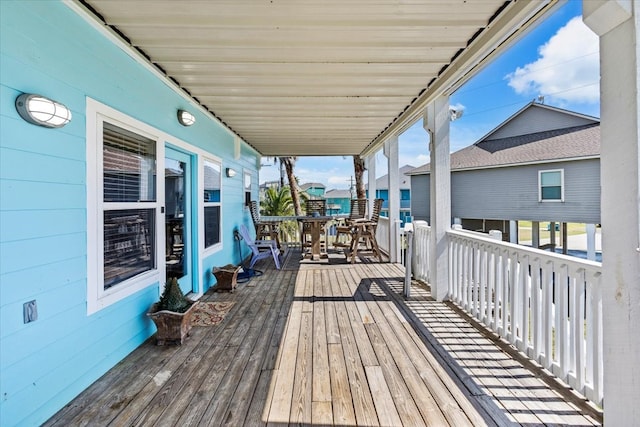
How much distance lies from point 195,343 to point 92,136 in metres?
1.87

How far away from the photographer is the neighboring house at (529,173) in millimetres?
9242

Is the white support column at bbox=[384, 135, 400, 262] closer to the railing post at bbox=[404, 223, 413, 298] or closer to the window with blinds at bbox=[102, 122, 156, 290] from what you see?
the railing post at bbox=[404, 223, 413, 298]

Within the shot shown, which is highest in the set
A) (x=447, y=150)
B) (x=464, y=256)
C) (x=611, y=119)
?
(x=447, y=150)

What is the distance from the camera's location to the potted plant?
263cm

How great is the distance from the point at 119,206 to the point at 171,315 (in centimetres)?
103

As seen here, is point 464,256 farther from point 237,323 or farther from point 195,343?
point 195,343

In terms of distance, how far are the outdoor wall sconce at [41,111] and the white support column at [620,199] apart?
9.70 feet

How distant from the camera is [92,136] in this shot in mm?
2092

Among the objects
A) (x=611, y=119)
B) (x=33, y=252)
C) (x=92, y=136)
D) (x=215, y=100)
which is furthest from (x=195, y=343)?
(x=611, y=119)

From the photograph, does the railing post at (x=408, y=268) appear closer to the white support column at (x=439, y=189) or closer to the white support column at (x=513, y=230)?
the white support column at (x=439, y=189)

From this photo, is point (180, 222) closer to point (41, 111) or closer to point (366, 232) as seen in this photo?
point (41, 111)

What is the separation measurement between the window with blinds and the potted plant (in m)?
0.34

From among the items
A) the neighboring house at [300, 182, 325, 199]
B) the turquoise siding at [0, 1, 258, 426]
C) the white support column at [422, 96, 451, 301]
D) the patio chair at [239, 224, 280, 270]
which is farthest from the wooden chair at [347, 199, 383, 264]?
the neighboring house at [300, 182, 325, 199]

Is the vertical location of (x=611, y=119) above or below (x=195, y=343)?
above
